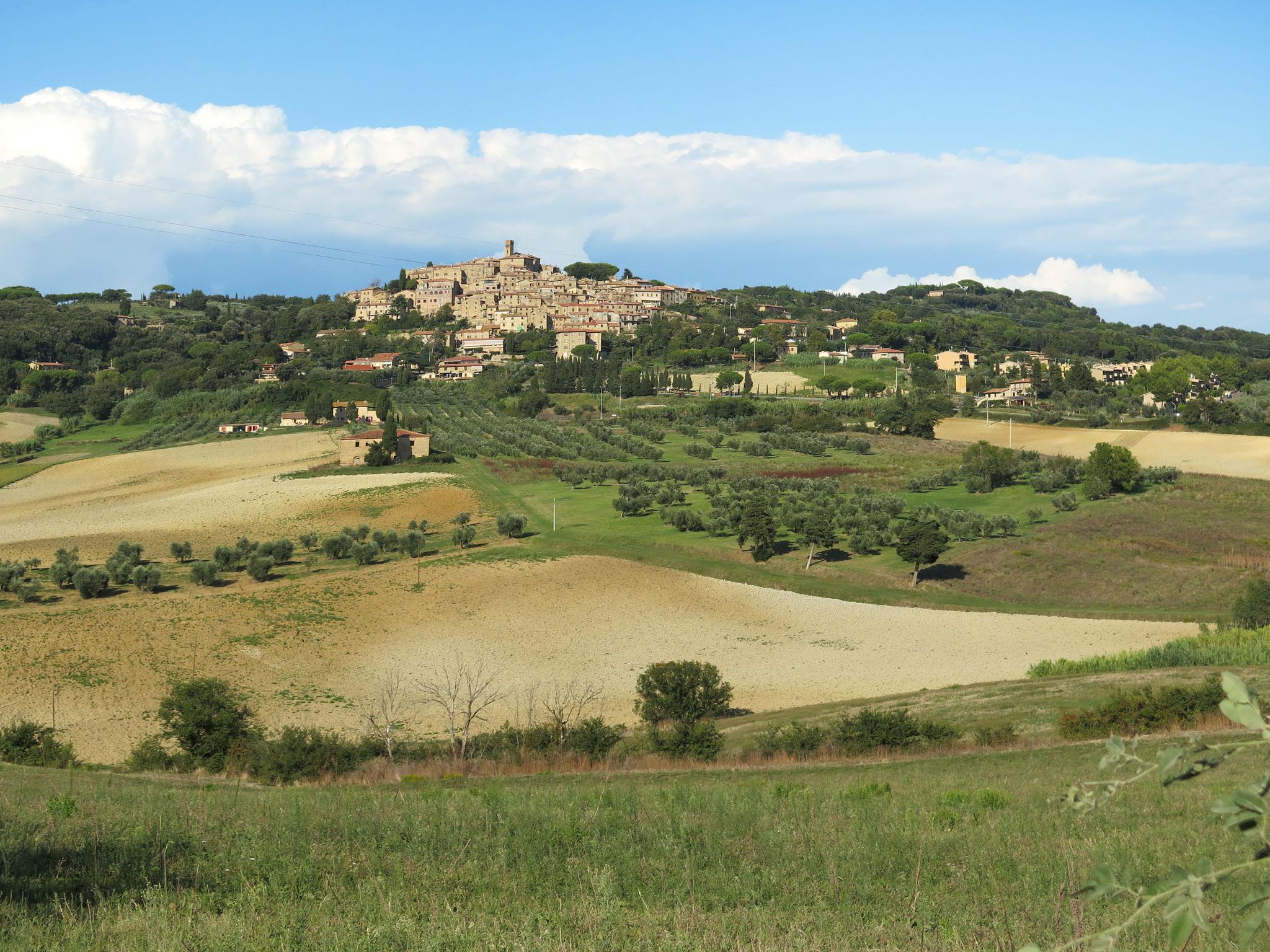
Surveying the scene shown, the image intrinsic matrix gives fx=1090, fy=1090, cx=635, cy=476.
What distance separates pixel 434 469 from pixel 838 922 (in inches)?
2983

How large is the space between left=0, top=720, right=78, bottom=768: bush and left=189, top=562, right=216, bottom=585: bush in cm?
2412

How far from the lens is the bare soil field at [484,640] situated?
1331 inches

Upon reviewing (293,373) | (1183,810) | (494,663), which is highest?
(293,373)

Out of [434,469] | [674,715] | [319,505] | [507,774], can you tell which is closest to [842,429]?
[434,469]

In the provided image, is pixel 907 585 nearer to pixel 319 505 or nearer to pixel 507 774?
pixel 507 774

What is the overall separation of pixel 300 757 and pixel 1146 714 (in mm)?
16951

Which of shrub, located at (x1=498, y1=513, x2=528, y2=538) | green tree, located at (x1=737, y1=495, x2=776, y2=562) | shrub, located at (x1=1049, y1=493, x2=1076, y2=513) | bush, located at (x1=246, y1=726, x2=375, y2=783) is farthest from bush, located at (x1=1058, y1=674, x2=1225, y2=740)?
shrub, located at (x1=1049, y1=493, x2=1076, y2=513)

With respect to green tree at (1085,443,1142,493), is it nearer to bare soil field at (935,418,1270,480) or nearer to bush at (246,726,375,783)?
bare soil field at (935,418,1270,480)

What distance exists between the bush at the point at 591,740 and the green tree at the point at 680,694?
3.81 metres

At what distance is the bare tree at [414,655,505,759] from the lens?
94.5 ft

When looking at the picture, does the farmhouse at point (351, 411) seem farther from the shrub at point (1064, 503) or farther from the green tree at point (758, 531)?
the shrub at point (1064, 503)

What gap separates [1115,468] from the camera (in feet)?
216

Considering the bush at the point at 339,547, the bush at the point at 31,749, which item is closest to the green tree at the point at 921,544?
the bush at the point at 339,547

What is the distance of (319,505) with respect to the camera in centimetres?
7006
